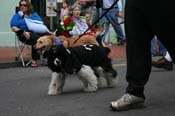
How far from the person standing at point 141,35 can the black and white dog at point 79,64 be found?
1.57 m

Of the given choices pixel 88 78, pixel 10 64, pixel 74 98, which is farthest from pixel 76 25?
pixel 74 98

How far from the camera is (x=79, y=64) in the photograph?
748 cm

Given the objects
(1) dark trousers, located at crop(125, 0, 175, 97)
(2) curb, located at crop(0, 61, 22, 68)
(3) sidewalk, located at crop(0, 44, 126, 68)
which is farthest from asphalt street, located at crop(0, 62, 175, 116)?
(3) sidewalk, located at crop(0, 44, 126, 68)

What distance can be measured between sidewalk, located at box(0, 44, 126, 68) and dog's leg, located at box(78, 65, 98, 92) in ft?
17.7

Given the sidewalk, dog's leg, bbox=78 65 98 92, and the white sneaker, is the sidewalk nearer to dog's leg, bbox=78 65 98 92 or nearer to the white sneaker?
dog's leg, bbox=78 65 98 92

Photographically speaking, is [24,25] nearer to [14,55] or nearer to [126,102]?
[14,55]

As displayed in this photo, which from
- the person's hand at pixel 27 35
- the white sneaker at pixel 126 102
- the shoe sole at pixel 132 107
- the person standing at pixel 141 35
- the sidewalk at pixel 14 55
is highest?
the person standing at pixel 141 35

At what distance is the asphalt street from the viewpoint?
6.09 metres

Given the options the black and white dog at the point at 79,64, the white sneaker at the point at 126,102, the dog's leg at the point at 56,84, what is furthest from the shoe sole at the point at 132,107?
the dog's leg at the point at 56,84

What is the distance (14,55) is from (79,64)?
739 cm

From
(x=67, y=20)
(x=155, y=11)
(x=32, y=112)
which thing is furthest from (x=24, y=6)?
(x=155, y=11)

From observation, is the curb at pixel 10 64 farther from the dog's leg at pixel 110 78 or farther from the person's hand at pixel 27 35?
the dog's leg at pixel 110 78

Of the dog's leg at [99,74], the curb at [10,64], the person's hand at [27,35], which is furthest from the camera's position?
the curb at [10,64]

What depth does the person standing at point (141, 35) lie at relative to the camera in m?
5.53
